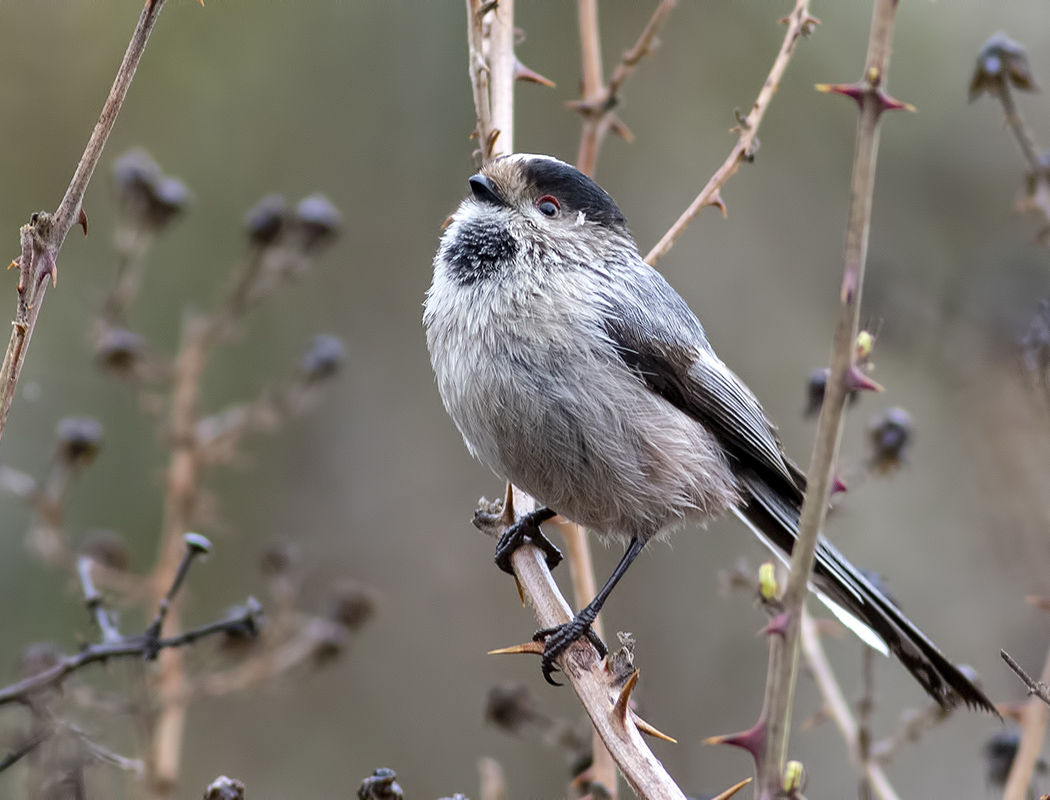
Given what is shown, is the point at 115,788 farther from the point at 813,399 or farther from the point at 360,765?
the point at 813,399

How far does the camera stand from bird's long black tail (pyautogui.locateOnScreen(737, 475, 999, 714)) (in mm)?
2861

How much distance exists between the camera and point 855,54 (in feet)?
24.1

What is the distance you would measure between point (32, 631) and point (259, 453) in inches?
68.2

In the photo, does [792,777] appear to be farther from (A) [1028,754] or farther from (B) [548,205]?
(B) [548,205]

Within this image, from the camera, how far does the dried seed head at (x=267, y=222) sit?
372 centimetres

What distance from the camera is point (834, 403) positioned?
4.49 feet

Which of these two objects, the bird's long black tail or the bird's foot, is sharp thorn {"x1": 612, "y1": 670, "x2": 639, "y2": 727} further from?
the bird's long black tail

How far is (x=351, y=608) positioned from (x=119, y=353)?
113cm

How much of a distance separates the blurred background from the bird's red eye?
2441 mm

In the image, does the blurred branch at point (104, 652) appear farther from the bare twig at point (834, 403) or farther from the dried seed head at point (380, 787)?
the bare twig at point (834, 403)

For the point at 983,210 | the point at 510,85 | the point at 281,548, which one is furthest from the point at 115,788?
the point at 983,210

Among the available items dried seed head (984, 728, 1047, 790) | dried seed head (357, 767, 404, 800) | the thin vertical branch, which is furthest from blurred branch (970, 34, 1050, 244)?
the thin vertical branch

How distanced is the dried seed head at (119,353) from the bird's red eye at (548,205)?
4.49ft

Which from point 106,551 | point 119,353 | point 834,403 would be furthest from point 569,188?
point 834,403
